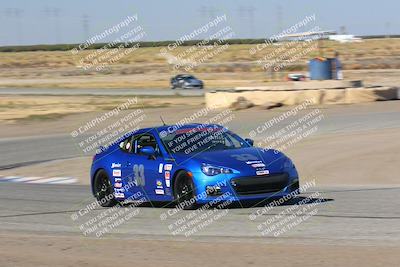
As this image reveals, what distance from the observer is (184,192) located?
1143cm

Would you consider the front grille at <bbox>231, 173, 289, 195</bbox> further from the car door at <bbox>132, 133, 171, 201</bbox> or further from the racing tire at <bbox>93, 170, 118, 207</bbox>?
the racing tire at <bbox>93, 170, 118, 207</bbox>

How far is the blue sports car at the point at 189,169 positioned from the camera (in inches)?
438

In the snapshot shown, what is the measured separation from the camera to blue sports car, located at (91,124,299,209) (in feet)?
36.5

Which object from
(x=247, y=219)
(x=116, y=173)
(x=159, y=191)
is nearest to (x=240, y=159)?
(x=247, y=219)

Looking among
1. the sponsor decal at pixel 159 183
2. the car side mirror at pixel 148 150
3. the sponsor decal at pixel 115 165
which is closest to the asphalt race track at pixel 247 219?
the sponsor decal at pixel 159 183

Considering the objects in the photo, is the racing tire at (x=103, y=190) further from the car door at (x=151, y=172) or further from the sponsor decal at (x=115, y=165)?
the car door at (x=151, y=172)

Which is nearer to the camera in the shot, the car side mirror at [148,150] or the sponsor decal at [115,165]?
the car side mirror at [148,150]

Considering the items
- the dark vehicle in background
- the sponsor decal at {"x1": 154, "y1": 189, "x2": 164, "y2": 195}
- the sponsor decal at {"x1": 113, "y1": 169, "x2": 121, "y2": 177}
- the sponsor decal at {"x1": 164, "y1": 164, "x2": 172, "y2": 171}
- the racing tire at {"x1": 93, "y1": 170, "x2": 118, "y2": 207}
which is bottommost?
the dark vehicle in background

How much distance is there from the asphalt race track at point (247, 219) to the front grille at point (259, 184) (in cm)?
27

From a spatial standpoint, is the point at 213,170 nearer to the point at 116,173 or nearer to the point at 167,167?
the point at 167,167

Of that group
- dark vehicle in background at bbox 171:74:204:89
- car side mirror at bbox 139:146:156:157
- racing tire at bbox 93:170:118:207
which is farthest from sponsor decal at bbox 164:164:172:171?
dark vehicle in background at bbox 171:74:204:89

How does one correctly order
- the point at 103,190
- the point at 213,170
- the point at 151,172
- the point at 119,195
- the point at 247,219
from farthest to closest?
1. the point at 103,190
2. the point at 119,195
3. the point at 151,172
4. the point at 213,170
5. the point at 247,219

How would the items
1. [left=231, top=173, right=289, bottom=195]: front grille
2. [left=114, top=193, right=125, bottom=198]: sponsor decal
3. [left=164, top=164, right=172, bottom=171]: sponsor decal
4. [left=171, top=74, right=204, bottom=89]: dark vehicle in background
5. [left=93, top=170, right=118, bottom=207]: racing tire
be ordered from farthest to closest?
[left=171, top=74, right=204, bottom=89]: dark vehicle in background
[left=93, top=170, right=118, bottom=207]: racing tire
[left=114, top=193, right=125, bottom=198]: sponsor decal
[left=164, top=164, right=172, bottom=171]: sponsor decal
[left=231, top=173, right=289, bottom=195]: front grille

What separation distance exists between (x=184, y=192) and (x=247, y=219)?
1.37 metres
